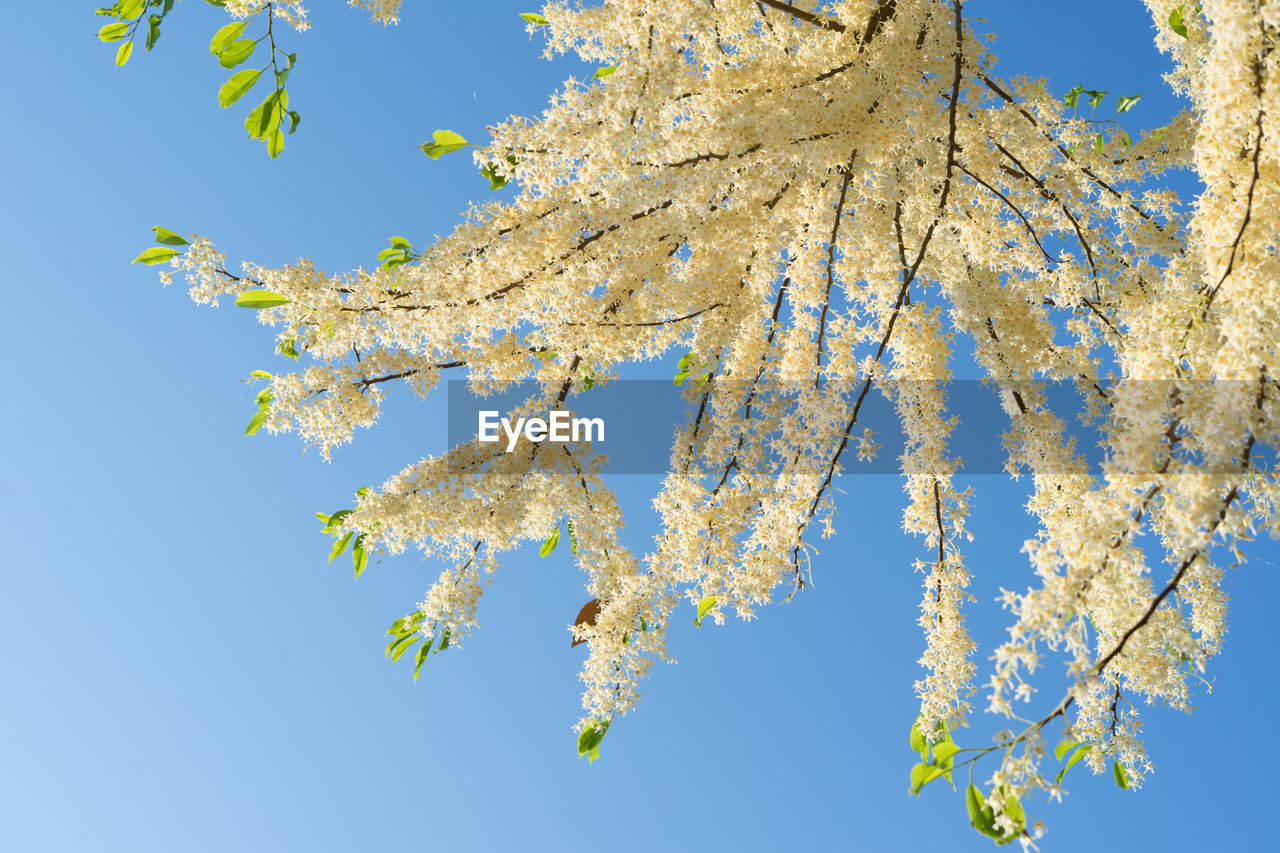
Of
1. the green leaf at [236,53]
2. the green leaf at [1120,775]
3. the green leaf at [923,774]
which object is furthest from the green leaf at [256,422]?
the green leaf at [1120,775]

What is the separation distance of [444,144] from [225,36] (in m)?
0.54

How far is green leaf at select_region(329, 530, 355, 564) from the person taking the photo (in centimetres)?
228

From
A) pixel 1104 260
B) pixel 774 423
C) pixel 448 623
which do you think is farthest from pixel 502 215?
pixel 1104 260

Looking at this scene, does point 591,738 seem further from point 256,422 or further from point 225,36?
point 225,36

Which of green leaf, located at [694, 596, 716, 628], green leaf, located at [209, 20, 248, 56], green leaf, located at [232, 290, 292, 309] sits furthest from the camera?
green leaf, located at [694, 596, 716, 628]

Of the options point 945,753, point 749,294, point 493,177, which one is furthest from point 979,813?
point 493,177

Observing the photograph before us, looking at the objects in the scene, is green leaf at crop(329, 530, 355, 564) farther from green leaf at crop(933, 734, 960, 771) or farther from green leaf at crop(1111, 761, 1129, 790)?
green leaf at crop(1111, 761, 1129, 790)

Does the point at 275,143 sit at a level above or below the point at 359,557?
above

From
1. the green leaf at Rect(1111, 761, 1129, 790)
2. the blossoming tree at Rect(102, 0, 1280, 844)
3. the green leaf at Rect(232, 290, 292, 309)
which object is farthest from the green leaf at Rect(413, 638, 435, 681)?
the green leaf at Rect(1111, 761, 1129, 790)

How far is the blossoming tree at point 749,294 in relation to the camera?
1.85 m

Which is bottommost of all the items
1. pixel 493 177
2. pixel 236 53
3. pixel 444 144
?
pixel 236 53

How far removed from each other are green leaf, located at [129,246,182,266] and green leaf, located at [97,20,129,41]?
50 cm

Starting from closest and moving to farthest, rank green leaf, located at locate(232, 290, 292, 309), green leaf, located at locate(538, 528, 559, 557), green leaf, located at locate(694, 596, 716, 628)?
green leaf, located at locate(232, 290, 292, 309) → green leaf, located at locate(694, 596, 716, 628) → green leaf, located at locate(538, 528, 559, 557)

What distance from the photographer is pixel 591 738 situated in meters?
2.34
